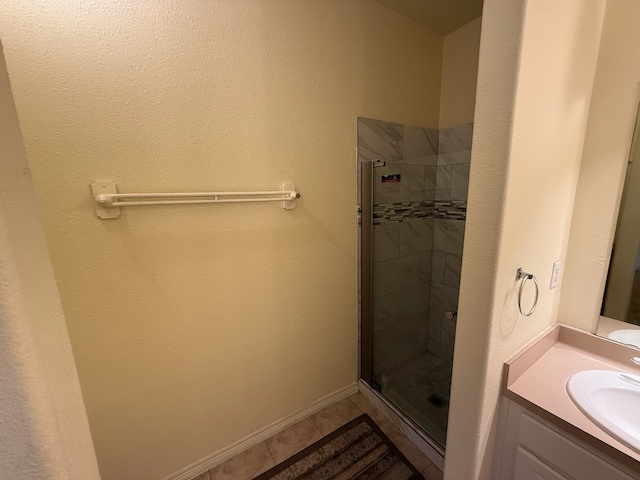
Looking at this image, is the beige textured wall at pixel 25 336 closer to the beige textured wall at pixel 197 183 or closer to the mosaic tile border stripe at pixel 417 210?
the beige textured wall at pixel 197 183

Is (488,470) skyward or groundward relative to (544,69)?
groundward

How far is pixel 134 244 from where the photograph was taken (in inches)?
44.8

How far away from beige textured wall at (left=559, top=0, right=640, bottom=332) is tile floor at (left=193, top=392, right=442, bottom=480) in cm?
109

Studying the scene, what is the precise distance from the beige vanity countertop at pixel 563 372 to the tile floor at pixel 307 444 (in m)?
0.84

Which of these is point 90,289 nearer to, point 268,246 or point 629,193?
point 268,246

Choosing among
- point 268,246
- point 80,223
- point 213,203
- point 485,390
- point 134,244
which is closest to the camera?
point 485,390

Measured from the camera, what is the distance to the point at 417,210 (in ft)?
6.84

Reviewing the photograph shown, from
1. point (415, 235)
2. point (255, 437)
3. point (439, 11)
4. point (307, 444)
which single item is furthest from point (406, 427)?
point (439, 11)

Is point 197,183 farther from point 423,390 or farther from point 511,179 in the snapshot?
point 423,390

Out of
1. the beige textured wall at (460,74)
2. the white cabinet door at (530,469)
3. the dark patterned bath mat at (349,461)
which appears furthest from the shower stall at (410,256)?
the white cabinet door at (530,469)

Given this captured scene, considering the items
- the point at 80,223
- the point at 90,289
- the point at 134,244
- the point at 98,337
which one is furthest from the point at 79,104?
the point at 98,337

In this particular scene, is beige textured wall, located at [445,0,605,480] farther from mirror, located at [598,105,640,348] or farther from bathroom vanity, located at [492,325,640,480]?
mirror, located at [598,105,640,348]

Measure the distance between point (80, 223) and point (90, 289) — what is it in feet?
0.90

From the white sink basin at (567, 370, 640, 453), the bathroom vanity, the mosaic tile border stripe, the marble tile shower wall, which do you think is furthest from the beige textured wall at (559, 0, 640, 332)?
the marble tile shower wall
